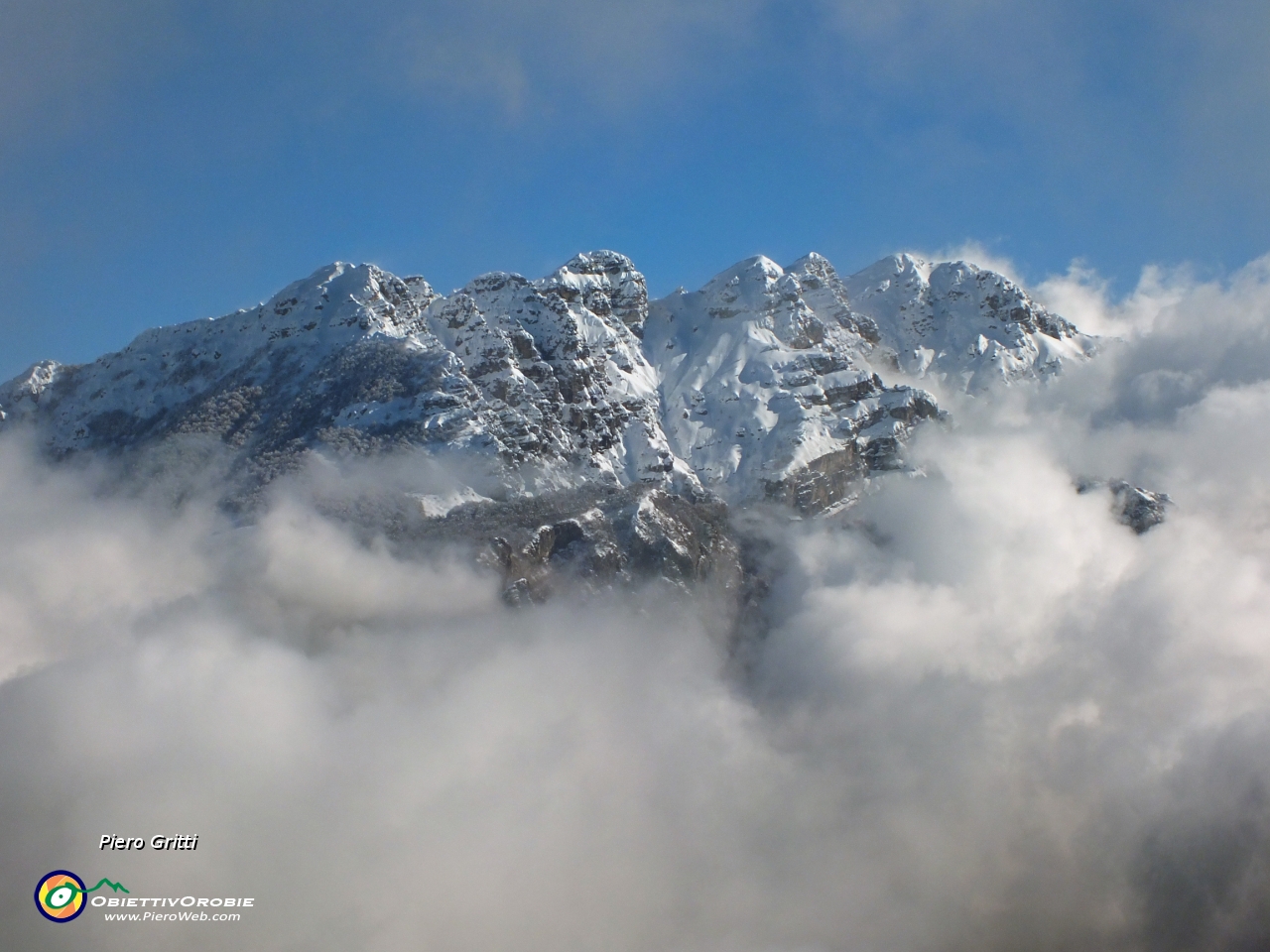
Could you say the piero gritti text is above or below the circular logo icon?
above

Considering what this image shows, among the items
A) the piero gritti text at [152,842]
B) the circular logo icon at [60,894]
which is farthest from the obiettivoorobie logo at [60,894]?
the piero gritti text at [152,842]

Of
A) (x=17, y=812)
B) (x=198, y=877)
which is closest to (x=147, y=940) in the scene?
(x=198, y=877)

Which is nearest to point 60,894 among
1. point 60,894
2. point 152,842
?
point 60,894

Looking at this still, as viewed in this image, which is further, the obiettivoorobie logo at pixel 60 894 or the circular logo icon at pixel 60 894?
the circular logo icon at pixel 60 894

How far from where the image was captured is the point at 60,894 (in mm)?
167125

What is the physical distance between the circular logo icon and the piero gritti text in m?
19.9

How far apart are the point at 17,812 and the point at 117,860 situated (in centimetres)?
2149

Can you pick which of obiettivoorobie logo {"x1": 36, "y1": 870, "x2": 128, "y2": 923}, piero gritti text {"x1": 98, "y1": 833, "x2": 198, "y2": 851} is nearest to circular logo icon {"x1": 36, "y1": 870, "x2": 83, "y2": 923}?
obiettivoorobie logo {"x1": 36, "y1": 870, "x2": 128, "y2": 923}

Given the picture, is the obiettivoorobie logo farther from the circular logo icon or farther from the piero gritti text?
the piero gritti text

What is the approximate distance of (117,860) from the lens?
18875 cm

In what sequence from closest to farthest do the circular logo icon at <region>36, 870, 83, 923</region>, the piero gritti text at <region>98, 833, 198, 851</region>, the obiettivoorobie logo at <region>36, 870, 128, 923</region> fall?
1. the obiettivoorobie logo at <region>36, 870, 128, 923</region>
2. the circular logo icon at <region>36, 870, 83, 923</region>
3. the piero gritti text at <region>98, 833, 198, 851</region>

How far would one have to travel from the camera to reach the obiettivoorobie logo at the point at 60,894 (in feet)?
536

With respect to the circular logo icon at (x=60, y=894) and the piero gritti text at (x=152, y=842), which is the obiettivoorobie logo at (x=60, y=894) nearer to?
the circular logo icon at (x=60, y=894)

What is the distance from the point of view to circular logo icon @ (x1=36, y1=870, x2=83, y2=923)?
164 metres
